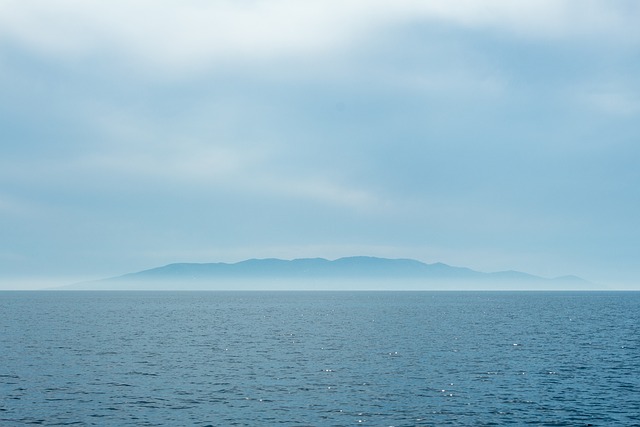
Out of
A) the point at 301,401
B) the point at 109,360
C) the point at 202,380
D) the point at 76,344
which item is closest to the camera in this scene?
the point at 301,401

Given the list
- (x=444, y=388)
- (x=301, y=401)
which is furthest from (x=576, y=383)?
(x=301, y=401)

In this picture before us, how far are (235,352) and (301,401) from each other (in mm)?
38266

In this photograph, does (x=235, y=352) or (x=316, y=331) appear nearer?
(x=235, y=352)

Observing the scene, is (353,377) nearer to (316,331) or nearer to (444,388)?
(444,388)

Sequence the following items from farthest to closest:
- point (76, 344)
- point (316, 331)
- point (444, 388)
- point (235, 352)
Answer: point (316, 331)
point (76, 344)
point (235, 352)
point (444, 388)

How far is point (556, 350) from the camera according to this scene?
96.9 metres

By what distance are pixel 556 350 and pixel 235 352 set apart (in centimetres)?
4632

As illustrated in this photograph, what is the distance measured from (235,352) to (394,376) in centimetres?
3039

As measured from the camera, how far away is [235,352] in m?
94.2

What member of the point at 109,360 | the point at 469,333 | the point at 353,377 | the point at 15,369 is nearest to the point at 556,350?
the point at 469,333

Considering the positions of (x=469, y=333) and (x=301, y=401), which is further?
(x=469, y=333)

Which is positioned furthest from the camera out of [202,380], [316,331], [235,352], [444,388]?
[316,331]

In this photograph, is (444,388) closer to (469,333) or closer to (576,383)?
(576,383)

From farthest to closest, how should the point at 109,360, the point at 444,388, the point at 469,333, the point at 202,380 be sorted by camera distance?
the point at 469,333
the point at 109,360
the point at 202,380
the point at 444,388
